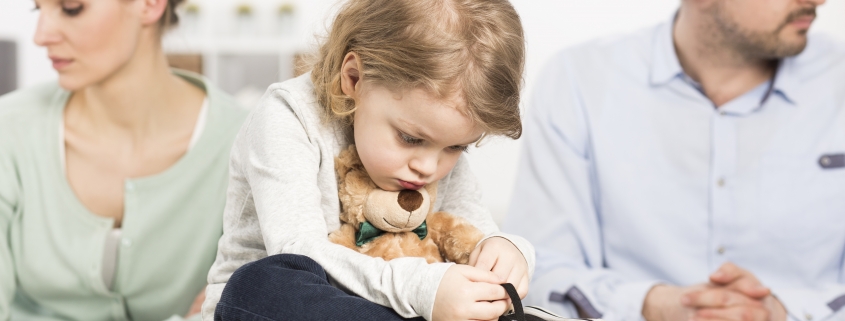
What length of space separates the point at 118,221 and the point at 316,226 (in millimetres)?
909

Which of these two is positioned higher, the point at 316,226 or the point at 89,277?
the point at 316,226

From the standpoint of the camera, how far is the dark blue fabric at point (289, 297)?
0.84m

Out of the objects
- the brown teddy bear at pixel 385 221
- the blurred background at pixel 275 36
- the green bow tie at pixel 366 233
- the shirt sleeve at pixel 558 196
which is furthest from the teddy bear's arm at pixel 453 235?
the shirt sleeve at pixel 558 196

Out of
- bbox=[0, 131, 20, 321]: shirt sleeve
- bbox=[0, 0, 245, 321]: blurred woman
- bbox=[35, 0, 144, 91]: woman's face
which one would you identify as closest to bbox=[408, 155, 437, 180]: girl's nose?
bbox=[0, 0, 245, 321]: blurred woman

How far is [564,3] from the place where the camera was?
2680 millimetres

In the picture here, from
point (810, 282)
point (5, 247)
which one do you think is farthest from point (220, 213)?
point (810, 282)

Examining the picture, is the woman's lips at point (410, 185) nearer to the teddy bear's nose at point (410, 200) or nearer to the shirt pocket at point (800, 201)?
the teddy bear's nose at point (410, 200)

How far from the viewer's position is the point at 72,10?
5.06ft

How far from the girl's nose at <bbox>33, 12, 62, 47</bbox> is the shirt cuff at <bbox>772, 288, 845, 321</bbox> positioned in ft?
5.19

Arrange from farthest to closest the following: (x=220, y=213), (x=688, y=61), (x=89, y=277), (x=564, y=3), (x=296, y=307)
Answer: (x=564, y=3)
(x=688, y=61)
(x=220, y=213)
(x=89, y=277)
(x=296, y=307)

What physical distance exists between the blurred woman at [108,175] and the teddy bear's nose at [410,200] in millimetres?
Answer: 793

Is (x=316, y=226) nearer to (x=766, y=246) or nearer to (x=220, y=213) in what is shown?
(x=220, y=213)

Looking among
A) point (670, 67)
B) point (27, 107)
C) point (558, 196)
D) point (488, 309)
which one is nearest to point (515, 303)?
point (488, 309)

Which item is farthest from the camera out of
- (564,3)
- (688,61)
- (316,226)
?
(564,3)
